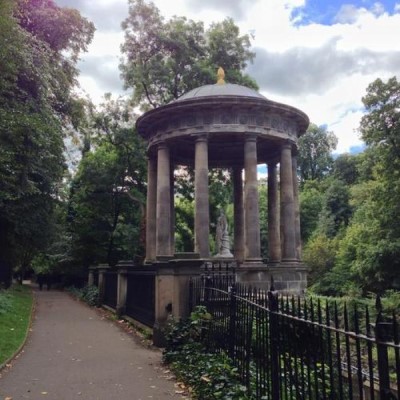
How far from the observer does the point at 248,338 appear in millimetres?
6020

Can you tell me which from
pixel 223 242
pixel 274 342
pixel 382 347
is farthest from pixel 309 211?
pixel 382 347

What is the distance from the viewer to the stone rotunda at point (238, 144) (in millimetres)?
19547

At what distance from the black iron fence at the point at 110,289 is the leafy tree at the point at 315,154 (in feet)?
173

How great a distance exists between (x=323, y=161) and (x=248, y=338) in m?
67.2

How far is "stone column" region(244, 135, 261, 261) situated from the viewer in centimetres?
1927

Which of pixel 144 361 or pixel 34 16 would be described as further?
pixel 34 16

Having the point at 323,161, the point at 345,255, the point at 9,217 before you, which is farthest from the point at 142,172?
the point at 323,161

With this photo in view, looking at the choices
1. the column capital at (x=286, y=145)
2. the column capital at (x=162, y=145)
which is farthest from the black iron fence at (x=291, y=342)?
the column capital at (x=286, y=145)

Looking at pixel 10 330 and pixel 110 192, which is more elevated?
pixel 110 192

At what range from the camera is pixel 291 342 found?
5188mm

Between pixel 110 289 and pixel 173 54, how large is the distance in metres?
19.6

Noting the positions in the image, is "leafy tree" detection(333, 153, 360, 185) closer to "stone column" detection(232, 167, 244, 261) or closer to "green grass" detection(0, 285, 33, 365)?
"stone column" detection(232, 167, 244, 261)

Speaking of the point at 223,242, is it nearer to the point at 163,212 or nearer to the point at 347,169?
the point at 163,212

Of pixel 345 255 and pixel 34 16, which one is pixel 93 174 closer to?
pixel 34 16
